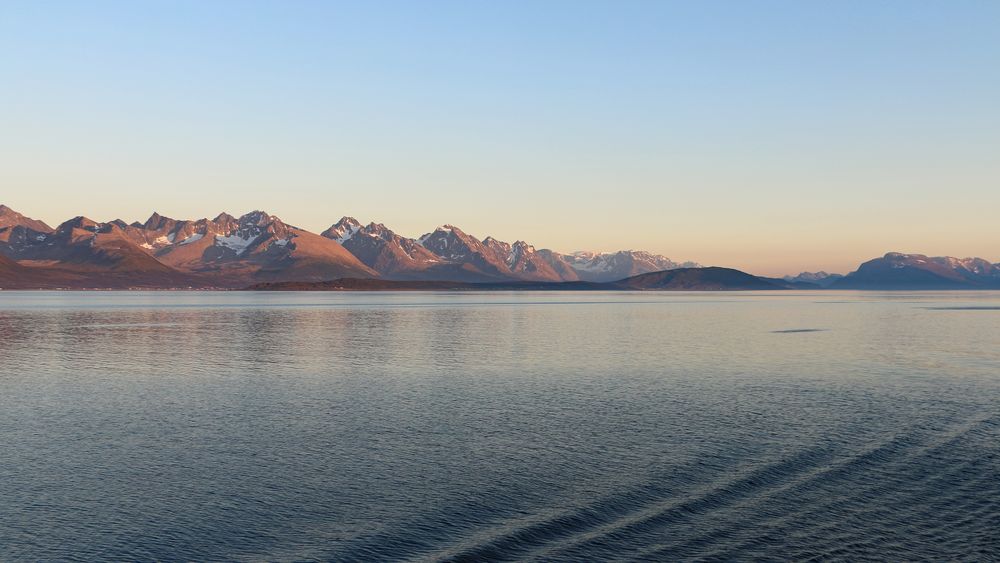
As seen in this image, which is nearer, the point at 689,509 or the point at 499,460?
the point at 689,509

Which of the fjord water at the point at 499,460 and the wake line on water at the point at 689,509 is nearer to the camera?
the wake line on water at the point at 689,509

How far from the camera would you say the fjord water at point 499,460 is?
20969mm

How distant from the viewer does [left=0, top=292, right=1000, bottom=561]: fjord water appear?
826 inches

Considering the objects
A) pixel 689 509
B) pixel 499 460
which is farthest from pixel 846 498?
pixel 499 460

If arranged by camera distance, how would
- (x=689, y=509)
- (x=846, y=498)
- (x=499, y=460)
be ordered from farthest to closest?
(x=499, y=460), (x=846, y=498), (x=689, y=509)

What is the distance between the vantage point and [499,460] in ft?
97.6

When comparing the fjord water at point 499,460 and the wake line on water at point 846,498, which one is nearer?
the wake line on water at point 846,498

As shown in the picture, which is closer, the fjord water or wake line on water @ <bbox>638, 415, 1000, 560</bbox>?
wake line on water @ <bbox>638, 415, 1000, 560</bbox>

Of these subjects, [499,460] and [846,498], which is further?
[499,460]

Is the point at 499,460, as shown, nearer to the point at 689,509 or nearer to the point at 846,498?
the point at 689,509

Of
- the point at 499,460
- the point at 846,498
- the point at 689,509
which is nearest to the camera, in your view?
the point at 689,509

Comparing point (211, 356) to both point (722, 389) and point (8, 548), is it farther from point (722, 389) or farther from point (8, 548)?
Answer: point (8, 548)

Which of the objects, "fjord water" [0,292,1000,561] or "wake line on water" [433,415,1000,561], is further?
"fjord water" [0,292,1000,561]

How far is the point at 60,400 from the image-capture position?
43.5 meters
